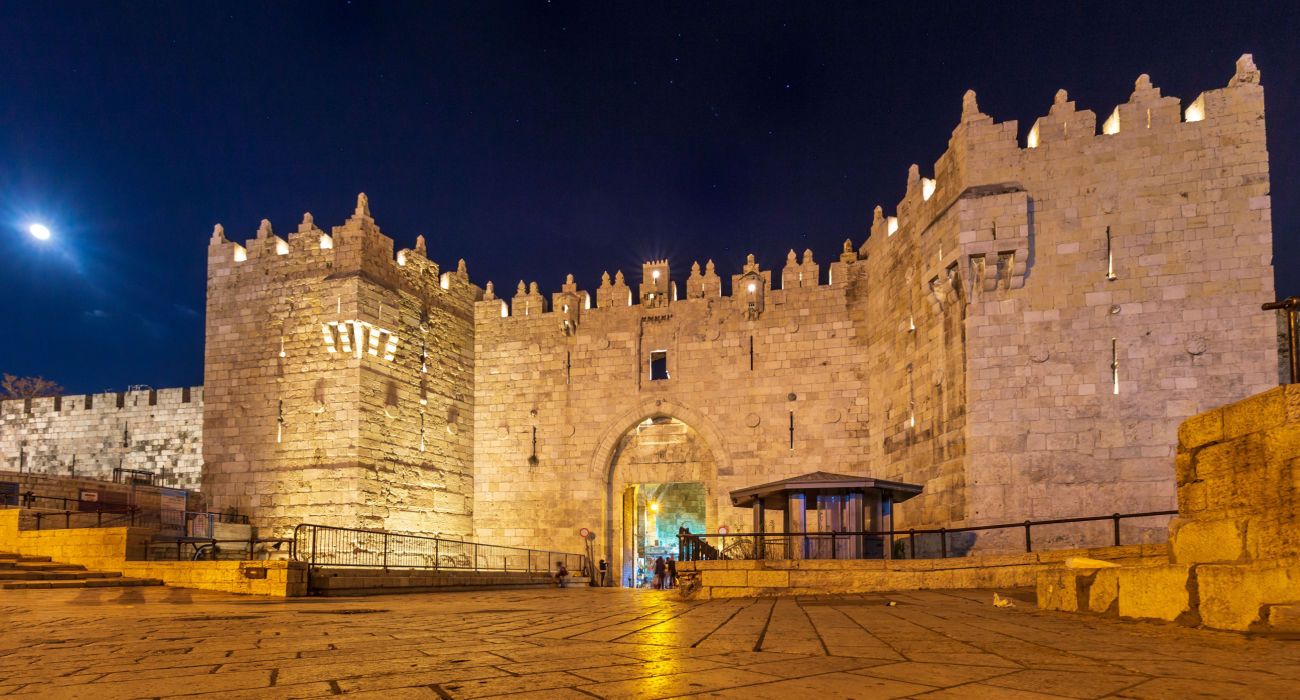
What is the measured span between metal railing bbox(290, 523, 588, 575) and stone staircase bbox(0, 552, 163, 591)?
343cm

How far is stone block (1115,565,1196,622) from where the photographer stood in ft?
19.1

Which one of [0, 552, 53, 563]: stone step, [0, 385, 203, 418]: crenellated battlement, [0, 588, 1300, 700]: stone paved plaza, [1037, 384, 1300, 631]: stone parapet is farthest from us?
[0, 385, 203, 418]: crenellated battlement

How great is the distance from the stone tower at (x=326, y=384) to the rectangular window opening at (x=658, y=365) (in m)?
5.51

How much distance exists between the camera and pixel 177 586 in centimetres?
1361

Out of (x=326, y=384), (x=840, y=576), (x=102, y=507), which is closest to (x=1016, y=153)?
(x=840, y=576)

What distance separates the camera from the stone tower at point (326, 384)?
20.1 meters

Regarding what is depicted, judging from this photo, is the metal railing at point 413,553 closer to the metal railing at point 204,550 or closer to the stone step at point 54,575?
the metal railing at point 204,550

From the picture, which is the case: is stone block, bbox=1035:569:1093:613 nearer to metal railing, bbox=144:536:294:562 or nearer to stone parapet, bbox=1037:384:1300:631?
stone parapet, bbox=1037:384:1300:631

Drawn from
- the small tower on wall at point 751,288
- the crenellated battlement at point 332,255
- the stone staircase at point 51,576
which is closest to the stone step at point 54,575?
the stone staircase at point 51,576

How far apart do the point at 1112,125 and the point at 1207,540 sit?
37.4 feet

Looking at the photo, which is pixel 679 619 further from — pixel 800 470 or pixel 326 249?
pixel 326 249

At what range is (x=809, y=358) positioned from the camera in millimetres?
21922

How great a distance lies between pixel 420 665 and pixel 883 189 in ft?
115

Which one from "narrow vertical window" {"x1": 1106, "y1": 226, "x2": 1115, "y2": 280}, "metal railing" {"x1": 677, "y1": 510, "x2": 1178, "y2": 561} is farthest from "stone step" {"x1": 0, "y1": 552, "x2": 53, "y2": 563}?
"narrow vertical window" {"x1": 1106, "y1": 226, "x2": 1115, "y2": 280}
